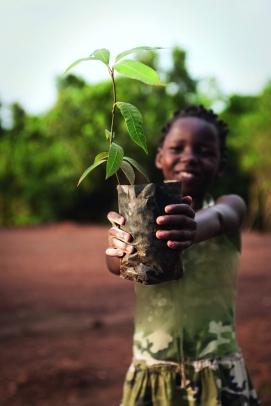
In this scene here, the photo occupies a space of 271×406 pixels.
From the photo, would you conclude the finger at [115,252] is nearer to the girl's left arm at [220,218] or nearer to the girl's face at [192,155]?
the girl's left arm at [220,218]

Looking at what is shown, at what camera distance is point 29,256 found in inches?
446

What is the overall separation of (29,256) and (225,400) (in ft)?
32.3

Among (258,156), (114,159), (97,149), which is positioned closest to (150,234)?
(114,159)

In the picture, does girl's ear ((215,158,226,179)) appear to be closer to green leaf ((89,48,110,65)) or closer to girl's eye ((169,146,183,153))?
girl's eye ((169,146,183,153))

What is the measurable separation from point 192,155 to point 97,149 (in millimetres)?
17315

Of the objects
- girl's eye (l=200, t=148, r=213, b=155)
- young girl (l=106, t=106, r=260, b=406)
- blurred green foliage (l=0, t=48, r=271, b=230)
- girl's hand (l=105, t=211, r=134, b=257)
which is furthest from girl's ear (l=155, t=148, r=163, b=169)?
blurred green foliage (l=0, t=48, r=271, b=230)

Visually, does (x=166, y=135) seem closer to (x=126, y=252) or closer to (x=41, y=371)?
(x=126, y=252)

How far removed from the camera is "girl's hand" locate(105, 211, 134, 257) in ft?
4.92

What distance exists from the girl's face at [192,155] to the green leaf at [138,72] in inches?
24.3

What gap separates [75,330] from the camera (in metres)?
5.43

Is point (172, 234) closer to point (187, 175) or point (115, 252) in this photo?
point (115, 252)

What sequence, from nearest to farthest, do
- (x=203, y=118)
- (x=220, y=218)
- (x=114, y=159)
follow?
(x=114, y=159), (x=220, y=218), (x=203, y=118)

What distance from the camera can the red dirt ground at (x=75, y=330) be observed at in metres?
3.95

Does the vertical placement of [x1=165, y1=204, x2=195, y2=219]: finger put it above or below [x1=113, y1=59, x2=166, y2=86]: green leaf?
below
